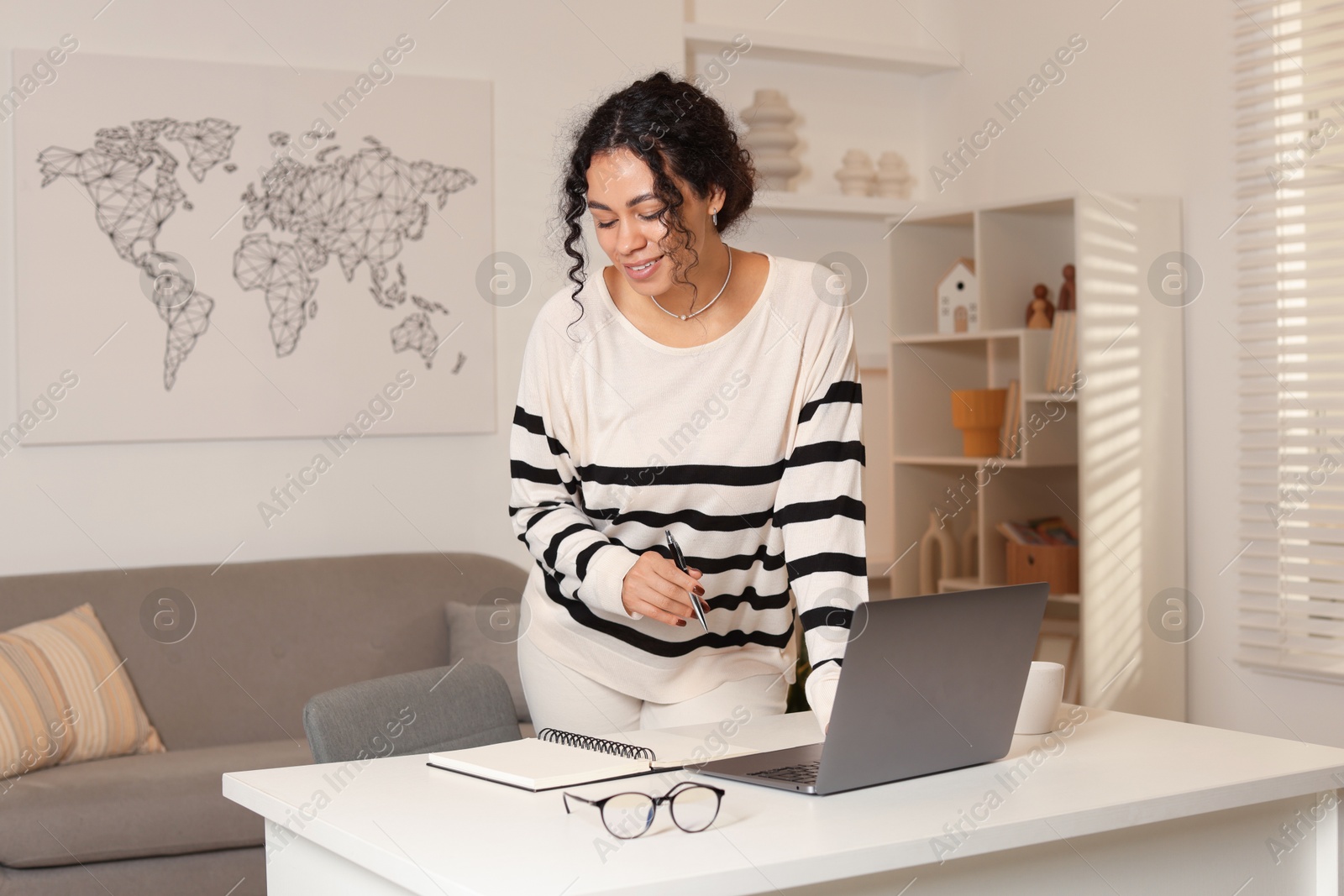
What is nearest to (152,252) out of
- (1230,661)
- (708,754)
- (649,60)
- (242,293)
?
(242,293)

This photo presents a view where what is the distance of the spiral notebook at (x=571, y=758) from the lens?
4.25ft

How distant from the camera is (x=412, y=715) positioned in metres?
1.72

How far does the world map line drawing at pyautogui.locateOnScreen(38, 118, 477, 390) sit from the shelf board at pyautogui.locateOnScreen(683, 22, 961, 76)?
1.00 meters

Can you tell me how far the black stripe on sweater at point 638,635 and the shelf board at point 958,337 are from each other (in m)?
2.30

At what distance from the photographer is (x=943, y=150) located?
468 centimetres

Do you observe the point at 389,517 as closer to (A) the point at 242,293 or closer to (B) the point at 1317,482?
(A) the point at 242,293

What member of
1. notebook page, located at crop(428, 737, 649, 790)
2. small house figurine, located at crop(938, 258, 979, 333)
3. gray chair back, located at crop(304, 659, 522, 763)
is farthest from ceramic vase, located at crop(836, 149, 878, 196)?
notebook page, located at crop(428, 737, 649, 790)

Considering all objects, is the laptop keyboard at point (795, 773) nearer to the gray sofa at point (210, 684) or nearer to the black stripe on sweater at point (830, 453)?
the black stripe on sweater at point (830, 453)

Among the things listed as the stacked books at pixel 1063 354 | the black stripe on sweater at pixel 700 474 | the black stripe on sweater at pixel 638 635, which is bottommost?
the black stripe on sweater at pixel 638 635

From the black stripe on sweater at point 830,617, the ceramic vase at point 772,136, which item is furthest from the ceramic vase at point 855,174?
the black stripe on sweater at point 830,617

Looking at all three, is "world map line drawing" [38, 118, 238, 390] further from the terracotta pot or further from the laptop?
the laptop

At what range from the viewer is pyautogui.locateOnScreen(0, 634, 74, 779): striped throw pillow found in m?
2.76

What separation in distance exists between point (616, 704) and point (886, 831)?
69 cm

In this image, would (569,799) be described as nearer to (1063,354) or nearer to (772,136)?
(1063,354)
